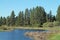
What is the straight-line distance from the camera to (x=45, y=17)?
13412 centimetres

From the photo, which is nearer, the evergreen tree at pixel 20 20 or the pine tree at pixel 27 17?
the evergreen tree at pixel 20 20

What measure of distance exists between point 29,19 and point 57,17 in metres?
21.9

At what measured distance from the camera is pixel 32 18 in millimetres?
133125

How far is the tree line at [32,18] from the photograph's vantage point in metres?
131

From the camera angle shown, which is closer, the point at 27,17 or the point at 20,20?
the point at 20,20

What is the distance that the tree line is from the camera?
131 metres

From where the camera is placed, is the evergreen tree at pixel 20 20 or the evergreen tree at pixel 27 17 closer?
the evergreen tree at pixel 20 20

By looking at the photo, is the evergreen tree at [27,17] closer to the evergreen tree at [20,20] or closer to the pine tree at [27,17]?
the pine tree at [27,17]

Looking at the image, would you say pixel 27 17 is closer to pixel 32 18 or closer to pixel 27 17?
pixel 27 17

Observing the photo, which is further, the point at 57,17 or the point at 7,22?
the point at 7,22

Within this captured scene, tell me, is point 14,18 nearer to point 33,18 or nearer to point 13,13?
point 13,13

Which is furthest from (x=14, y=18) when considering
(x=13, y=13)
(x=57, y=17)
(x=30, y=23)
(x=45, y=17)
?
(x=57, y=17)

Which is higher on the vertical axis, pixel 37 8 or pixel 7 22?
pixel 37 8

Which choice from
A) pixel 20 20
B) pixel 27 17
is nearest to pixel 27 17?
pixel 27 17
